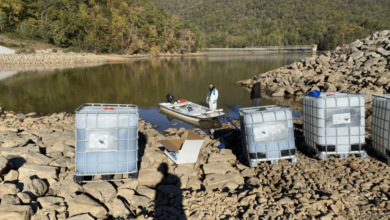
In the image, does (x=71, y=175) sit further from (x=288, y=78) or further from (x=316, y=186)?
(x=288, y=78)

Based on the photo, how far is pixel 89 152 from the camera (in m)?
6.18

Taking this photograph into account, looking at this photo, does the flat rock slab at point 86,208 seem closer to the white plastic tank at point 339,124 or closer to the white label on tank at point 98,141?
the white label on tank at point 98,141

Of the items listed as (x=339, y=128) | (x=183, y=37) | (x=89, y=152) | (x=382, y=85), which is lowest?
(x=89, y=152)

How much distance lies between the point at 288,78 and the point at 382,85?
29.0ft

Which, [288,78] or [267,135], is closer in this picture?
[267,135]

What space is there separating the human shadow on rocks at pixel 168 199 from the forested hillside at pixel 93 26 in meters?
→ 73.1

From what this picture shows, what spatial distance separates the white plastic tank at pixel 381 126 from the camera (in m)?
7.32

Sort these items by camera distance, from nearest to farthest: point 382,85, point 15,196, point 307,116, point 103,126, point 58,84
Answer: point 15,196 → point 103,126 → point 307,116 → point 382,85 → point 58,84

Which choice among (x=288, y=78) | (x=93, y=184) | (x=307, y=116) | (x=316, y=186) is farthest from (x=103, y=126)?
(x=288, y=78)

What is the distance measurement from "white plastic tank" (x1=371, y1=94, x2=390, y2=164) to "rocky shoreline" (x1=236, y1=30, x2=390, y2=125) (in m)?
8.16

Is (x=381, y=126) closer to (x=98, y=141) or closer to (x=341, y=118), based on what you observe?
(x=341, y=118)

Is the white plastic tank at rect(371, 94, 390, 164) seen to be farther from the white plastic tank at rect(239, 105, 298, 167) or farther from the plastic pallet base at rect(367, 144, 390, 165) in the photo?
the white plastic tank at rect(239, 105, 298, 167)

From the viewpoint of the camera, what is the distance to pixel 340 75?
21.9m

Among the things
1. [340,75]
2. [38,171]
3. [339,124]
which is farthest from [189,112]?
[340,75]
